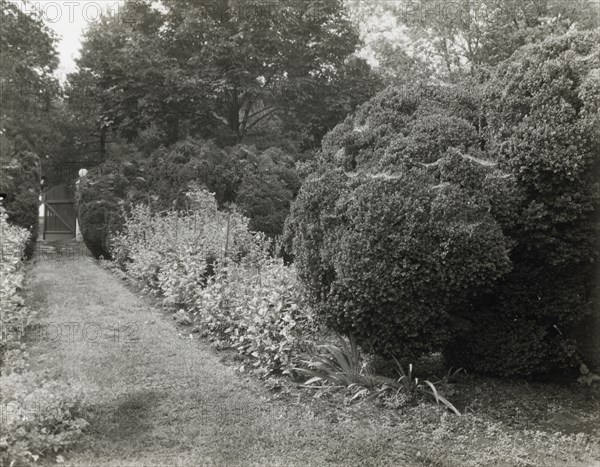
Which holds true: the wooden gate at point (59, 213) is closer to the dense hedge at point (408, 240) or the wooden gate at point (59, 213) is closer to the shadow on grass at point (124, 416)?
the shadow on grass at point (124, 416)

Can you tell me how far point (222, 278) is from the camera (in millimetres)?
7602

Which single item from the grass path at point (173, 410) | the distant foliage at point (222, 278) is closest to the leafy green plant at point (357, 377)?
the distant foliage at point (222, 278)

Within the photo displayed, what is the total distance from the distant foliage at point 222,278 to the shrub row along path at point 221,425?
457mm

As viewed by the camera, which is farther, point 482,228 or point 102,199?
point 102,199

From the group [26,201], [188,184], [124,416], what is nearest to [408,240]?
[124,416]

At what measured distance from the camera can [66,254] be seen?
48.5ft

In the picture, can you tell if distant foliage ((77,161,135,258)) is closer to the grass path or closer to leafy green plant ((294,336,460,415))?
the grass path

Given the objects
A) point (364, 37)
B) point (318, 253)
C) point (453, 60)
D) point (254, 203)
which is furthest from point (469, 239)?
point (364, 37)

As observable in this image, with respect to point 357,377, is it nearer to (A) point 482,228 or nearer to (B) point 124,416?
(A) point 482,228

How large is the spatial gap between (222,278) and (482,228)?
162 inches

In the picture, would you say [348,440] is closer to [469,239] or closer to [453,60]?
[469,239]

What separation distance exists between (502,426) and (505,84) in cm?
269

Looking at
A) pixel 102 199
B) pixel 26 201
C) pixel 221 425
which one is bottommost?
pixel 221 425

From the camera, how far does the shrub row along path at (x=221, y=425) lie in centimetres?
373
